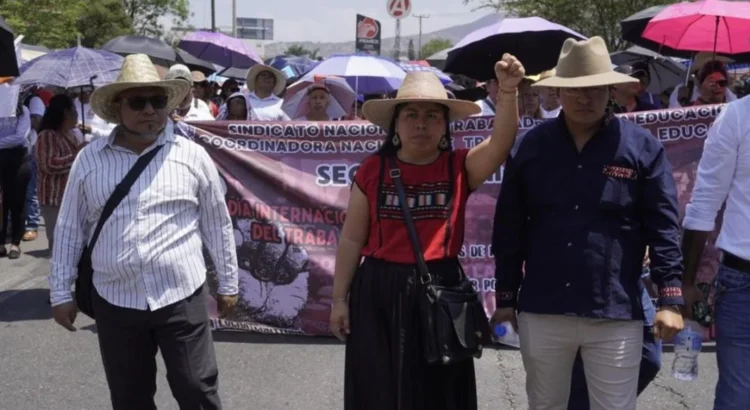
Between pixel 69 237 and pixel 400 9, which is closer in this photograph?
pixel 69 237

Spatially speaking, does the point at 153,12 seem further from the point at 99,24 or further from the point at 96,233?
the point at 96,233

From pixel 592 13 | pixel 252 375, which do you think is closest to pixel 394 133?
pixel 252 375

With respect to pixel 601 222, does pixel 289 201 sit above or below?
below

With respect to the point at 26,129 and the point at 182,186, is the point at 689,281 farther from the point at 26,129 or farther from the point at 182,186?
the point at 26,129

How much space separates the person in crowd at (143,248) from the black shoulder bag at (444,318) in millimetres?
915

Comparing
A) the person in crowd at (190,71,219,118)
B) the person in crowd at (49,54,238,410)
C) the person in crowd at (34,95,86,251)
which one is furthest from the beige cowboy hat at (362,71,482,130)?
the person in crowd at (190,71,219,118)

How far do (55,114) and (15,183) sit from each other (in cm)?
279

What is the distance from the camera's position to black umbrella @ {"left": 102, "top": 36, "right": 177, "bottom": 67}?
535 inches

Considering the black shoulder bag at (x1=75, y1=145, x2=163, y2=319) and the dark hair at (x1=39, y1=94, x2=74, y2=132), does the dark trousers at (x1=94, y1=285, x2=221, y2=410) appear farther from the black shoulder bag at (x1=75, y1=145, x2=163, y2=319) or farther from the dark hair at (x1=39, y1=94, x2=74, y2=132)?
the dark hair at (x1=39, y1=94, x2=74, y2=132)

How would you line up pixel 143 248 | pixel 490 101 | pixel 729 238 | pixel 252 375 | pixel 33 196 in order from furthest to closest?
pixel 33 196 → pixel 490 101 → pixel 252 375 → pixel 143 248 → pixel 729 238

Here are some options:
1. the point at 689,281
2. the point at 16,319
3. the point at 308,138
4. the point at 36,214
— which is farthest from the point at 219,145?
the point at 36,214

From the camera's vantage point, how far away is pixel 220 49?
16.1 metres

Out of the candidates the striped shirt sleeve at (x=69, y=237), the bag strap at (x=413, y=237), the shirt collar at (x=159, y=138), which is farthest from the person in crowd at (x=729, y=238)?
the striped shirt sleeve at (x=69, y=237)

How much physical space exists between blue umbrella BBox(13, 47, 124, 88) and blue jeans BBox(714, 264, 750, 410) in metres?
6.24
